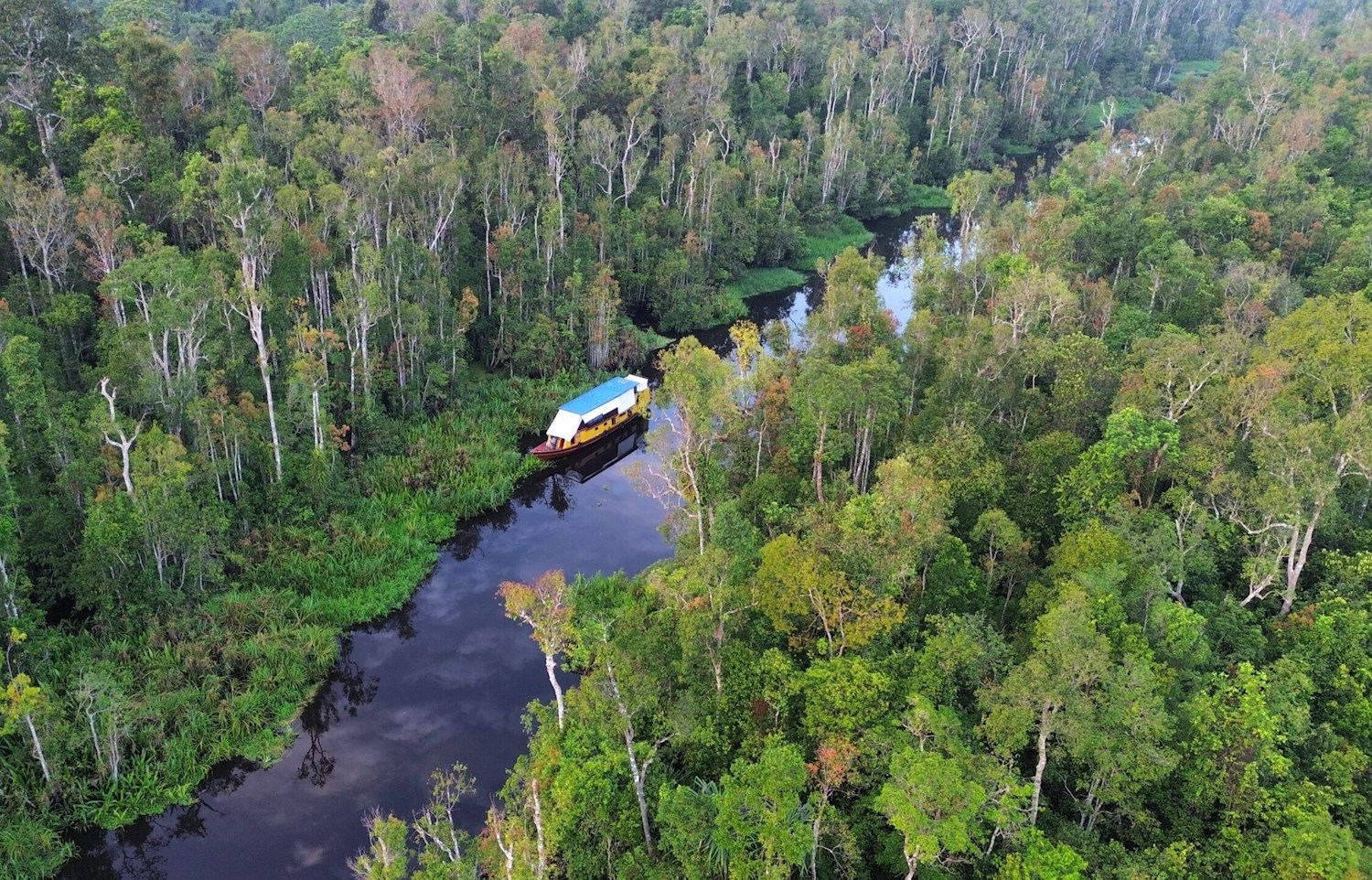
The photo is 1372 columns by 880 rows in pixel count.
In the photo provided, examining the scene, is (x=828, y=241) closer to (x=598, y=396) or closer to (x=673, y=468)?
(x=598, y=396)

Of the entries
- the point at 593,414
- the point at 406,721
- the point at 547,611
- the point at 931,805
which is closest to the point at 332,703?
the point at 406,721

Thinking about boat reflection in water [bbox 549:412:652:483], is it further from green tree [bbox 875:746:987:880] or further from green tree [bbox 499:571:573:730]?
green tree [bbox 875:746:987:880]

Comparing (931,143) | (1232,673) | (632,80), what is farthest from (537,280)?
(931,143)

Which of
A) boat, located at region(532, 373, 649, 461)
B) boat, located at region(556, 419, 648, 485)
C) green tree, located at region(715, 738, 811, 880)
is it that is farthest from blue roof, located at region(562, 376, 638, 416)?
green tree, located at region(715, 738, 811, 880)

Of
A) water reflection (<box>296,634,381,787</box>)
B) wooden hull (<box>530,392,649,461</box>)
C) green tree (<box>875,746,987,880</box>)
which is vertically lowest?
water reflection (<box>296,634,381,787</box>)

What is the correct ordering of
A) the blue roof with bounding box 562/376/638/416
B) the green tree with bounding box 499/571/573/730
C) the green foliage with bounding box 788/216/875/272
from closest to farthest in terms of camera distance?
the green tree with bounding box 499/571/573/730, the blue roof with bounding box 562/376/638/416, the green foliage with bounding box 788/216/875/272
